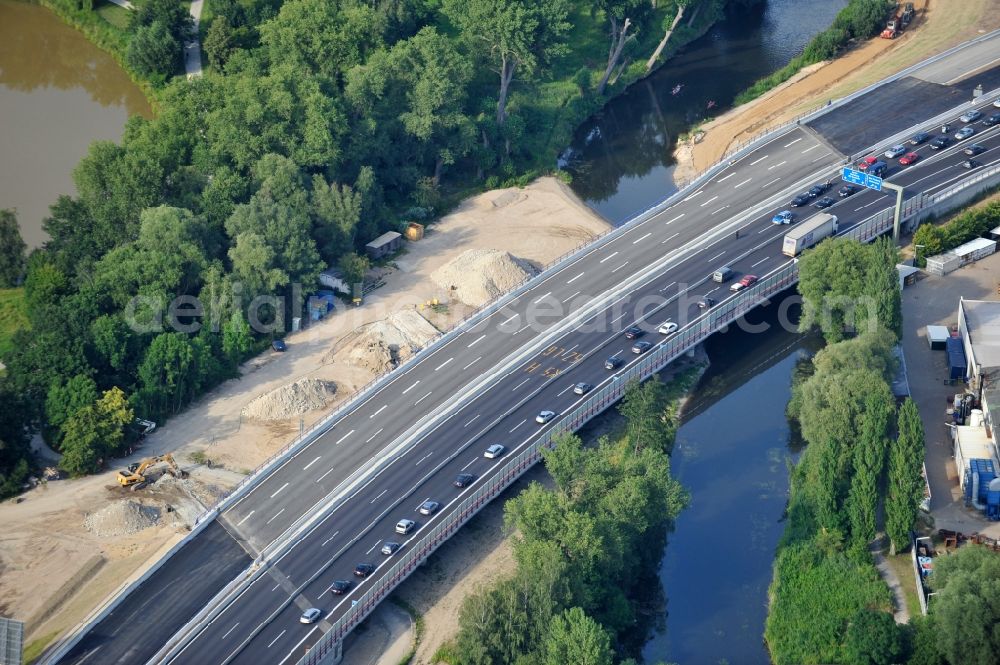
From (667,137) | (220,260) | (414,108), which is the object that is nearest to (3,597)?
(220,260)

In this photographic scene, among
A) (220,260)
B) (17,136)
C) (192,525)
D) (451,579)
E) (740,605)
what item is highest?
(17,136)

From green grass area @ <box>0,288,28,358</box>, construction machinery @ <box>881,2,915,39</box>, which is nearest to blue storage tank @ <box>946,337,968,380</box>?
construction machinery @ <box>881,2,915,39</box>

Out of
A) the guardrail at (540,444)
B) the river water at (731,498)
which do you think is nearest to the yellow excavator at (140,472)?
the guardrail at (540,444)

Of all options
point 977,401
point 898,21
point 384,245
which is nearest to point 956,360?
point 977,401

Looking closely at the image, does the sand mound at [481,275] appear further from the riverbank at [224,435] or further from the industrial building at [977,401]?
the industrial building at [977,401]

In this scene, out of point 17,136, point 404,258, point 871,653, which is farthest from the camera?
point 17,136

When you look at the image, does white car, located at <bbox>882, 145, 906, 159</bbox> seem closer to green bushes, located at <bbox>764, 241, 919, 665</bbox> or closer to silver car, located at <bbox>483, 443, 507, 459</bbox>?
green bushes, located at <bbox>764, 241, 919, 665</bbox>

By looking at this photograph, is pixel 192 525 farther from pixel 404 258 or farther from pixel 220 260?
pixel 404 258
